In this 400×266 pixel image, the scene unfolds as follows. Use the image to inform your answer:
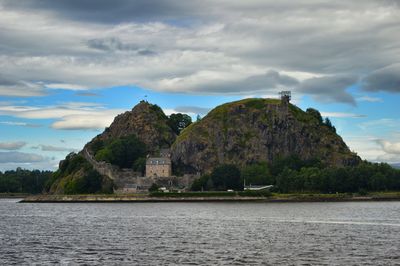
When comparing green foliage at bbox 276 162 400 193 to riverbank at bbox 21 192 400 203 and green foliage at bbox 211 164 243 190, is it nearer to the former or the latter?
riverbank at bbox 21 192 400 203

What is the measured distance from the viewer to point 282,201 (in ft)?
574

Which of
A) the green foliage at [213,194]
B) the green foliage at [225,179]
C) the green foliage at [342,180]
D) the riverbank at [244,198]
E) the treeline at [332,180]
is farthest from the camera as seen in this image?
the green foliage at [225,179]

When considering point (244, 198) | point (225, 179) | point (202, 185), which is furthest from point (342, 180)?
point (202, 185)

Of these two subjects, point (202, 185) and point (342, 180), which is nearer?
point (342, 180)

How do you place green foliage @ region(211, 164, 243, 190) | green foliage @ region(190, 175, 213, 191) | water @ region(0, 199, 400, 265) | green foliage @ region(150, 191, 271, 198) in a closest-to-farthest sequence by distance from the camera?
1. water @ region(0, 199, 400, 265)
2. green foliage @ region(150, 191, 271, 198)
3. green foliage @ region(190, 175, 213, 191)
4. green foliage @ region(211, 164, 243, 190)

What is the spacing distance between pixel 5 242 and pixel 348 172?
12994 centimetres

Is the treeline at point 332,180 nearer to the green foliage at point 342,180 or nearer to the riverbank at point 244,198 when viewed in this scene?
the green foliage at point 342,180

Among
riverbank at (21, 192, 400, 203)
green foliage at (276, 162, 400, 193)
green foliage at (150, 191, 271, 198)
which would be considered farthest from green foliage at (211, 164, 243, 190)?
green foliage at (276, 162, 400, 193)

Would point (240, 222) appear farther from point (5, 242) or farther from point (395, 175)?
point (395, 175)

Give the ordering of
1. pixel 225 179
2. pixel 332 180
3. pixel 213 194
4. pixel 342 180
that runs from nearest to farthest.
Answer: pixel 332 180 < pixel 342 180 < pixel 213 194 < pixel 225 179

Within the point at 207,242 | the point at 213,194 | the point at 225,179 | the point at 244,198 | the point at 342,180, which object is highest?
the point at 225,179

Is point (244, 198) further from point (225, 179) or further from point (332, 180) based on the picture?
point (332, 180)

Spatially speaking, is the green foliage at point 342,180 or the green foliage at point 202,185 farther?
the green foliage at point 202,185

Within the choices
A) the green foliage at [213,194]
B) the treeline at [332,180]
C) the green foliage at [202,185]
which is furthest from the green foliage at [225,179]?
the green foliage at [213,194]
